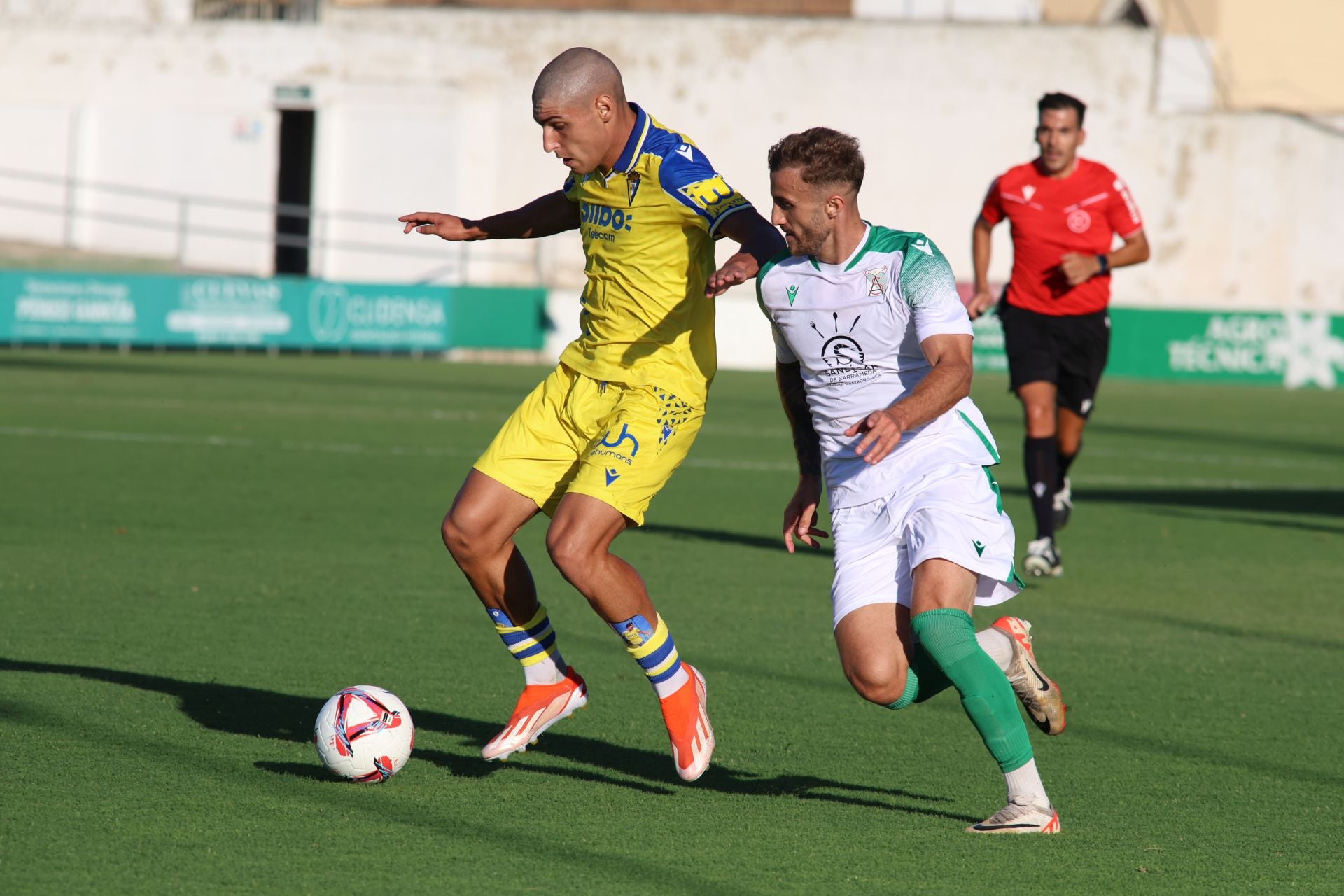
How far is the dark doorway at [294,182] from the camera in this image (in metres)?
34.2

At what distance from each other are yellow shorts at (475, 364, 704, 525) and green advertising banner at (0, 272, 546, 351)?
21.7 meters

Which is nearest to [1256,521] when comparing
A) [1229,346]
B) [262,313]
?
[262,313]

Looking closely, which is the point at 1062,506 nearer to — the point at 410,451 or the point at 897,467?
the point at 897,467

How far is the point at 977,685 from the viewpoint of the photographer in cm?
441

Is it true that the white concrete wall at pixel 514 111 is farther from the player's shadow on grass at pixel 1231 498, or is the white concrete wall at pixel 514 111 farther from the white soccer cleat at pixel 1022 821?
the white soccer cleat at pixel 1022 821

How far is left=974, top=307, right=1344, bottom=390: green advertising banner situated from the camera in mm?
28703

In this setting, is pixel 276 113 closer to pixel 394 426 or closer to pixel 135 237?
pixel 135 237

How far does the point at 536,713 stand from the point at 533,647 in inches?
9.3

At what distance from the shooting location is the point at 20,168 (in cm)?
3372

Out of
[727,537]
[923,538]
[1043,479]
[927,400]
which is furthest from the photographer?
[727,537]

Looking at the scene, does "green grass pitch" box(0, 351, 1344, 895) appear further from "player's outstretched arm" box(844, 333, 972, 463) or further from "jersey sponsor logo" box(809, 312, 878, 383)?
"jersey sponsor logo" box(809, 312, 878, 383)

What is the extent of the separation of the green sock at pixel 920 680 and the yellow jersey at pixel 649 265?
106 centimetres

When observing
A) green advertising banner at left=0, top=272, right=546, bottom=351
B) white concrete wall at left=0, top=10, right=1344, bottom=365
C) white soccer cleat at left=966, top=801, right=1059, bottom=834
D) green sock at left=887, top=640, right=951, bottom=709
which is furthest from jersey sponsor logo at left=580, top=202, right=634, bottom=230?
white concrete wall at left=0, top=10, right=1344, bottom=365

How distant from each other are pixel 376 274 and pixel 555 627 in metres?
27.3
